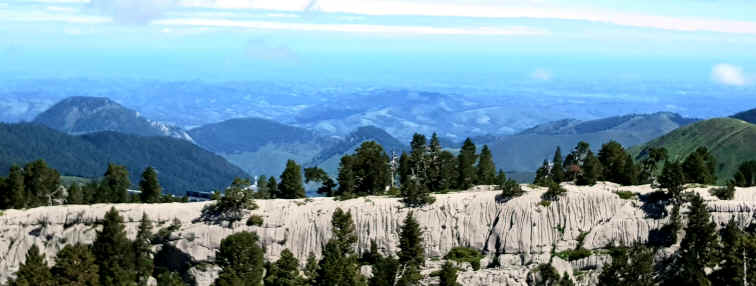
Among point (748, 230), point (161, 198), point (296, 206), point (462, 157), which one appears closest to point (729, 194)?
point (748, 230)

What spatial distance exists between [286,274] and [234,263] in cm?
602

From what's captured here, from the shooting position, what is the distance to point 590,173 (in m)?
106

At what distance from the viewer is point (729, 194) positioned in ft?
300

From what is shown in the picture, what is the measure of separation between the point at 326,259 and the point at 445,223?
21.2 m

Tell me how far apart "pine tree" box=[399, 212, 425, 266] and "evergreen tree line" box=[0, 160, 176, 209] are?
4935 centimetres

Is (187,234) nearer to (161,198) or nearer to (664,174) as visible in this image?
(161,198)

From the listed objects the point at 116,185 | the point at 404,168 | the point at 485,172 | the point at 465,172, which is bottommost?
the point at 116,185

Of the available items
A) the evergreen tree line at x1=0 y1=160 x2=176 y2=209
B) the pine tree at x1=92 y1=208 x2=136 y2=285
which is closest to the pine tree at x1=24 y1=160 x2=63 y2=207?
the evergreen tree line at x1=0 y1=160 x2=176 y2=209

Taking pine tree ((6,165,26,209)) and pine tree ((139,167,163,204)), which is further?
pine tree ((139,167,163,204))

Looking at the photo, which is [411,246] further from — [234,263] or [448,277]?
[234,263]

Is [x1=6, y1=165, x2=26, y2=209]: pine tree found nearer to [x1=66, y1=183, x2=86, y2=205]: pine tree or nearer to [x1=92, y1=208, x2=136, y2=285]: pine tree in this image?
[x1=66, y1=183, x2=86, y2=205]: pine tree

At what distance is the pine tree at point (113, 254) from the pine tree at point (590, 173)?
200 ft

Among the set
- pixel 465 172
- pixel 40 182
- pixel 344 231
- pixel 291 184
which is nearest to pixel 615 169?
pixel 465 172

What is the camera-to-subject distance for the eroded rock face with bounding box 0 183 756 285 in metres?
91.8
